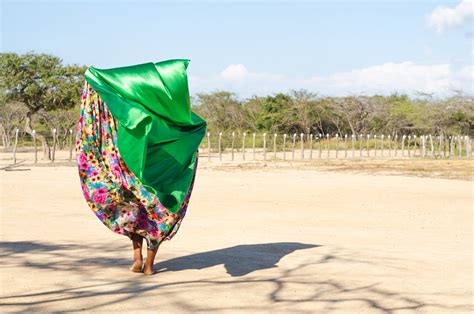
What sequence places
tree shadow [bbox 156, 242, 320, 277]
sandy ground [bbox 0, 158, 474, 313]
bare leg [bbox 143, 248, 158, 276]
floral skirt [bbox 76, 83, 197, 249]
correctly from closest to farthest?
sandy ground [bbox 0, 158, 474, 313] → floral skirt [bbox 76, 83, 197, 249] → bare leg [bbox 143, 248, 158, 276] → tree shadow [bbox 156, 242, 320, 277]

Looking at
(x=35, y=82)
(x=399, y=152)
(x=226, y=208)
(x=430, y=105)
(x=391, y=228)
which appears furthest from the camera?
(x=430, y=105)

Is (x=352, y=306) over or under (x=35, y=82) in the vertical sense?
under

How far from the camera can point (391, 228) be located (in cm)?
1163

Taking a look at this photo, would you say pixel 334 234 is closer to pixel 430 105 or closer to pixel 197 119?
pixel 197 119

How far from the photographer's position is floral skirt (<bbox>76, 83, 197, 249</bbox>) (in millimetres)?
6609

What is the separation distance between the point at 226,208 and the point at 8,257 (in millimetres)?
6928

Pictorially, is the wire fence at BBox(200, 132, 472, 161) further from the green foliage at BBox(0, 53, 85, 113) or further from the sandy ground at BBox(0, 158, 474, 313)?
the sandy ground at BBox(0, 158, 474, 313)

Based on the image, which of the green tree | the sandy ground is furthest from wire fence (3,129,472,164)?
the sandy ground

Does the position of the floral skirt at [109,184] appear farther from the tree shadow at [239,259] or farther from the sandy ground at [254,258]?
the tree shadow at [239,259]

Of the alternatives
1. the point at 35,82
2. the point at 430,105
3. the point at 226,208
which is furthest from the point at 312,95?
the point at 226,208

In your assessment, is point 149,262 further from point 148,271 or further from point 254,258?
point 254,258

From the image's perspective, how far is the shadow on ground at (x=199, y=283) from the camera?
568cm

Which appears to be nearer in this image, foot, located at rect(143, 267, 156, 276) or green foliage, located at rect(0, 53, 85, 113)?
foot, located at rect(143, 267, 156, 276)

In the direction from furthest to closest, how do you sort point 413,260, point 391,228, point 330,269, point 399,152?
1. point 399,152
2. point 391,228
3. point 413,260
4. point 330,269
